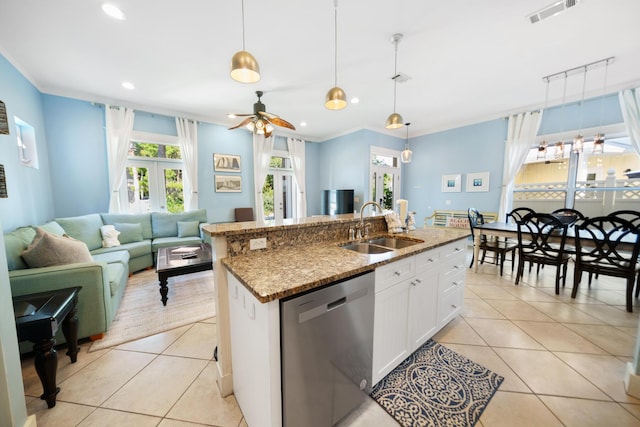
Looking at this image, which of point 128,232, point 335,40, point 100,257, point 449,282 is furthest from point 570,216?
point 128,232

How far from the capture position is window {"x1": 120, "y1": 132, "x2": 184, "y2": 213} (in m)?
4.39

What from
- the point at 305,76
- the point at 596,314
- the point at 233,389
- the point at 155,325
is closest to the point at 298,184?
the point at 305,76

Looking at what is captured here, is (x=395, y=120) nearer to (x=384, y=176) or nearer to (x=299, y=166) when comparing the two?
(x=384, y=176)

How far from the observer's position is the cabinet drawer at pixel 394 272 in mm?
1336

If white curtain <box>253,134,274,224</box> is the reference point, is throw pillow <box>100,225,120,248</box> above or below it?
below

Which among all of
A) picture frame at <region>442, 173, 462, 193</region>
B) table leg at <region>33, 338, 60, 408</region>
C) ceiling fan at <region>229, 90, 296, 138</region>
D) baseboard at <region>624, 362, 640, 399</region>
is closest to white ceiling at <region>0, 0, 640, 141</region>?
ceiling fan at <region>229, 90, 296, 138</region>

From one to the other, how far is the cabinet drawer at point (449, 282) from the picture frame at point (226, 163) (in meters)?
4.92

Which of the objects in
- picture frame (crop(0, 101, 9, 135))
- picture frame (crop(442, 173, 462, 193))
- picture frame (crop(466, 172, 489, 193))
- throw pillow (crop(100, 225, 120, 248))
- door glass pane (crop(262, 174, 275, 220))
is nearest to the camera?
picture frame (crop(0, 101, 9, 135))

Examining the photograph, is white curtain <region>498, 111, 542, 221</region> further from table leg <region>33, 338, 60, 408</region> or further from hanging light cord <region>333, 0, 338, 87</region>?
table leg <region>33, 338, 60, 408</region>

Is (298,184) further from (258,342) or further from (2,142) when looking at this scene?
(258,342)

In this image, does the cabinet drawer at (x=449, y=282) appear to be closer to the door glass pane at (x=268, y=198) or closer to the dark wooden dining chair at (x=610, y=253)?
the dark wooden dining chair at (x=610, y=253)

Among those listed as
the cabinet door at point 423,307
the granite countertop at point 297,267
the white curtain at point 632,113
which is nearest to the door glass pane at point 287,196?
the granite countertop at point 297,267

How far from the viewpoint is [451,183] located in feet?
18.3

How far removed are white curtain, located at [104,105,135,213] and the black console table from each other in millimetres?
3142
